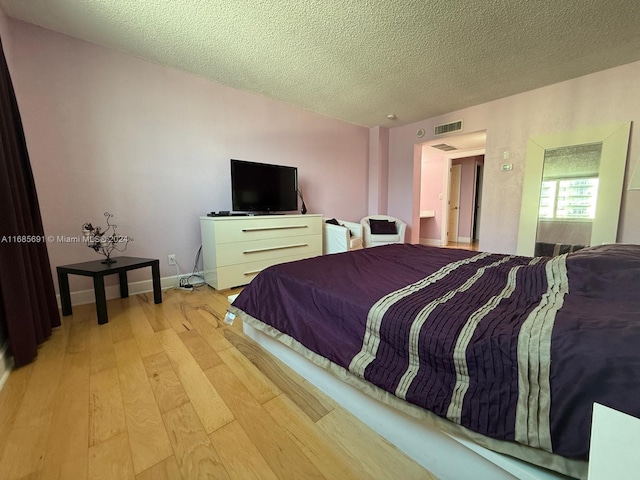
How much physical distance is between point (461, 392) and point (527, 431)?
151 millimetres

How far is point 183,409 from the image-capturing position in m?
1.12

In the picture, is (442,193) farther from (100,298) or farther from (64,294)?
(64,294)

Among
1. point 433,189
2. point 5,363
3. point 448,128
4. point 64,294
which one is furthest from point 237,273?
point 433,189

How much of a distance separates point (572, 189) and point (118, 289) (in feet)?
16.5

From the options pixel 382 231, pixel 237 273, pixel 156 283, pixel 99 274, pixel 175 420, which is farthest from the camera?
pixel 382 231

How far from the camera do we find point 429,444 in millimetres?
854

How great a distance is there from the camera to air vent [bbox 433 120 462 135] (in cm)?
384

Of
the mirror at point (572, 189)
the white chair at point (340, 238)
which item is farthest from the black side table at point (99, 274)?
the mirror at point (572, 189)

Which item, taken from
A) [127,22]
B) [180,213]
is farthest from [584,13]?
[180,213]

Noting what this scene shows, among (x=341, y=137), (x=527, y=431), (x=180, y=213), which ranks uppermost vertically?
(x=341, y=137)

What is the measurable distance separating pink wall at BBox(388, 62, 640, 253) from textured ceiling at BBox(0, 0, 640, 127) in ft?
0.63

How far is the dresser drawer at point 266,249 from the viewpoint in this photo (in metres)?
2.62

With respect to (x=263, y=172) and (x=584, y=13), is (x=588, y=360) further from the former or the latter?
(x=263, y=172)

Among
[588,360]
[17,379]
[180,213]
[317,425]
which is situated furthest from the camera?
Answer: [180,213]
